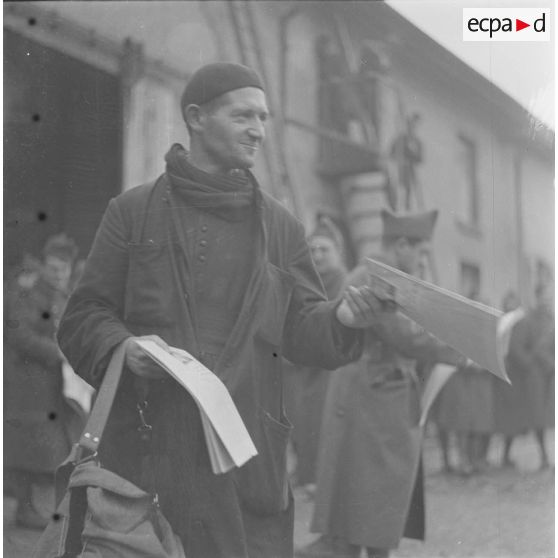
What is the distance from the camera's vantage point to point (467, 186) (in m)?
3.64

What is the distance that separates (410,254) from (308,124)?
0.68 meters

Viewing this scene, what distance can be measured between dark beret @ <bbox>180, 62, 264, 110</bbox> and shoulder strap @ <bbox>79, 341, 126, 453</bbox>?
992 millimetres

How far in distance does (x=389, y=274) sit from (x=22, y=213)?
4.95 feet

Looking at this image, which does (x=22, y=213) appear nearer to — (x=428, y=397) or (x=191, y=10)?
(x=191, y=10)

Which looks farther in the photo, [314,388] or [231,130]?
[314,388]

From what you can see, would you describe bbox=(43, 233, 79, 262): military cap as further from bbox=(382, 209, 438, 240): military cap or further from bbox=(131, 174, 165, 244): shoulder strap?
bbox=(382, 209, 438, 240): military cap

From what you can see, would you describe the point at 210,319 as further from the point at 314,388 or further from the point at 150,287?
the point at 314,388

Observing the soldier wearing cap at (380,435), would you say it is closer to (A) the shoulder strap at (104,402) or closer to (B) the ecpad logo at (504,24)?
(B) the ecpad logo at (504,24)

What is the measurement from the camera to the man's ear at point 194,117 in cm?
331

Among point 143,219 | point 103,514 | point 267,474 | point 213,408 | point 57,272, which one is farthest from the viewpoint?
point 57,272

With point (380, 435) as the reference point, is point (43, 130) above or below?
above

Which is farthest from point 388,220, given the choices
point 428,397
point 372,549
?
point 372,549

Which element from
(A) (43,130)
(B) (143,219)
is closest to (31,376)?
(B) (143,219)

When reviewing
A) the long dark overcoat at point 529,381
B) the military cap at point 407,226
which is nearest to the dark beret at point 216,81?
the military cap at point 407,226
